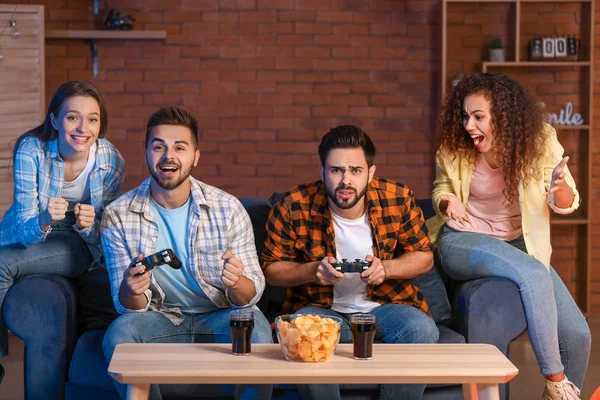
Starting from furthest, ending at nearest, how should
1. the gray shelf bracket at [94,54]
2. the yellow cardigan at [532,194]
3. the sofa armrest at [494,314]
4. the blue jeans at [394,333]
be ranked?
the gray shelf bracket at [94,54], the yellow cardigan at [532,194], the sofa armrest at [494,314], the blue jeans at [394,333]

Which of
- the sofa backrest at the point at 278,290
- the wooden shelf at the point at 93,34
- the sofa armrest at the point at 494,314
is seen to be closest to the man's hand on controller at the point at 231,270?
the sofa backrest at the point at 278,290

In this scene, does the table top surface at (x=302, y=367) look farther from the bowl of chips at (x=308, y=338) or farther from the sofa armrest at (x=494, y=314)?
the sofa armrest at (x=494, y=314)

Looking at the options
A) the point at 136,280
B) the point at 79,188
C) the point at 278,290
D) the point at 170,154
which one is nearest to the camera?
the point at 136,280

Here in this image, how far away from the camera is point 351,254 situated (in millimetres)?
3012

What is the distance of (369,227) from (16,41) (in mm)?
2747

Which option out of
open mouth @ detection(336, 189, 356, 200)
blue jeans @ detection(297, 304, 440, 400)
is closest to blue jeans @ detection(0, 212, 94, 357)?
blue jeans @ detection(297, 304, 440, 400)

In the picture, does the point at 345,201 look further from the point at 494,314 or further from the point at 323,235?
the point at 494,314

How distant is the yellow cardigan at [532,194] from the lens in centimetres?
315

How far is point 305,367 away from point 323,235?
92 centimetres

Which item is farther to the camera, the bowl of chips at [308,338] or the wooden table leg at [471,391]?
the wooden table leg at [471,391]

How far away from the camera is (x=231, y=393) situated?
9.04 feet

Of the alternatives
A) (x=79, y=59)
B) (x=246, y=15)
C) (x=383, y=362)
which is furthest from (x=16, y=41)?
(x=383, y=362)

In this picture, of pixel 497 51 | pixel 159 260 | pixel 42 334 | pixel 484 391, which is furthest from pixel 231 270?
pixel 497 51

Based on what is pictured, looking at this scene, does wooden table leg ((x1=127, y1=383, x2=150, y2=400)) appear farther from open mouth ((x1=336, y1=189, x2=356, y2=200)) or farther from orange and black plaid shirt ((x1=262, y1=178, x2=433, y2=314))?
open mouth ((x1=336, y1=189, x2=356, y2=200))
